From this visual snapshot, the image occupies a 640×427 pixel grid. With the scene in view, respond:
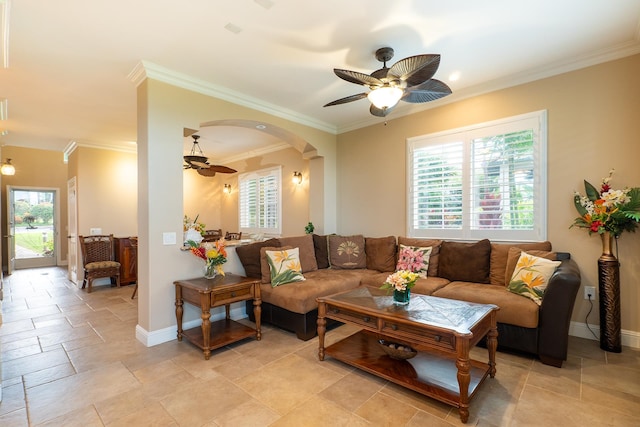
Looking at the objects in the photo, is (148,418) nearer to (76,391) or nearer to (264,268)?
(76,391)

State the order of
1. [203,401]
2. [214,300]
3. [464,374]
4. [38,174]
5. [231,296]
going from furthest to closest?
1. [38,174]
2. [231,296]
3. [214,300]
4. [203,401]
5. [464,374]

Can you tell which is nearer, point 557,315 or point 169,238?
point 557,315

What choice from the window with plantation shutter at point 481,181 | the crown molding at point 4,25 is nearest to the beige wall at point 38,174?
the crown molding at point 4,25

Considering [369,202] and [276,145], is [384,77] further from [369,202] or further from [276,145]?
[276,145]

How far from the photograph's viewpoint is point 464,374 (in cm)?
190

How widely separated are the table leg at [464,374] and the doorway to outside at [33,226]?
10.4 m

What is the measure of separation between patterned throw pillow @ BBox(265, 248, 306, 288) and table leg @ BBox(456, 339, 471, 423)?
2.14m

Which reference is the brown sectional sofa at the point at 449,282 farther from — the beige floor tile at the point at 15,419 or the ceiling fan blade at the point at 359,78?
the ceiling fan blade at the point at 359,78

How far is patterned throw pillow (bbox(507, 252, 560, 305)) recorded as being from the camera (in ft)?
9.20

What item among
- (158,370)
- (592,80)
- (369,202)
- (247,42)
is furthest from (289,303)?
(592,80)

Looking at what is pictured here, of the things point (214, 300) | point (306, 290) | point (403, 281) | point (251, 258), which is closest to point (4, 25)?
point (214, 300)

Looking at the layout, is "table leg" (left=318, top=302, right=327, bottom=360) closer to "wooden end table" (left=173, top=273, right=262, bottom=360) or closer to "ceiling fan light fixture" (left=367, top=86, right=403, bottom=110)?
"wooden end table" (left=173, top=273, right=262, bottom=360)

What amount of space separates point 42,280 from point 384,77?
26.4 feet

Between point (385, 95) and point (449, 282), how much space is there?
7.74 feet
